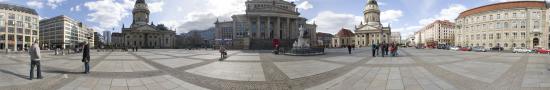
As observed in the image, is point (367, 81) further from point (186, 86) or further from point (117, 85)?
point (117, 85)

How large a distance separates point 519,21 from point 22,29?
132m

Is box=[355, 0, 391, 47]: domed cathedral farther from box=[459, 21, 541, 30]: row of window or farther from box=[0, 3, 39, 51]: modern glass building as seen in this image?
box=[0, 3, 39, 51]: modern glass building

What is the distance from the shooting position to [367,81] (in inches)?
266

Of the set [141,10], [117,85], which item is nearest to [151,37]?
[141,10]

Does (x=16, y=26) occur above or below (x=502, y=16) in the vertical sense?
below

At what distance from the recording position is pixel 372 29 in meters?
94.4

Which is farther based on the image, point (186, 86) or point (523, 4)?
point (523, 4)

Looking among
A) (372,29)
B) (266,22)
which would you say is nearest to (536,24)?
(372,29)

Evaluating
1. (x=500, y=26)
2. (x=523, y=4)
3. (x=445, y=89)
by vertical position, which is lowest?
(x=445, y=89)

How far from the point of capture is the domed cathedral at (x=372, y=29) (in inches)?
3726

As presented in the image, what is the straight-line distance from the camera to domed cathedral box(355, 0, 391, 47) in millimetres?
94631

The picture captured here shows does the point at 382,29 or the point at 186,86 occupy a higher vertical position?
the point at 382,29

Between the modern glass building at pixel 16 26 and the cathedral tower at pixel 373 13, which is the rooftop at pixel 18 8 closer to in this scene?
the modern glass building at pixel 16 26

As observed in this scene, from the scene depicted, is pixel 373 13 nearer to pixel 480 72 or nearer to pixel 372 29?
pixel 372 29
